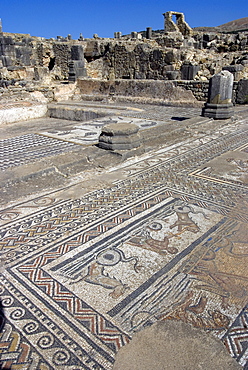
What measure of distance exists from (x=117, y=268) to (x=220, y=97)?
6053mm

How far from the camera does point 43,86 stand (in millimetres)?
10656

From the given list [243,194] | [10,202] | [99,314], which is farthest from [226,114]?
[99,314]

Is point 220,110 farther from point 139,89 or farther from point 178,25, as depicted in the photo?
point 178,25

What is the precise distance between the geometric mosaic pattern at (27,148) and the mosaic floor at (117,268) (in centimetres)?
149

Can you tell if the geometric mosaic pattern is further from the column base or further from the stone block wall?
the stone block wall

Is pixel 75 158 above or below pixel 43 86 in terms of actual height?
below

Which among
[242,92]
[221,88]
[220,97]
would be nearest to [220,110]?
[220,97]

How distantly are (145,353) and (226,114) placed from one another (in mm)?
6658

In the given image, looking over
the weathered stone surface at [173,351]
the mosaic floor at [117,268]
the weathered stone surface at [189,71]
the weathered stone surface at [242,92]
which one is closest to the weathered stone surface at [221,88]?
the weathered stone surface at [242,92]

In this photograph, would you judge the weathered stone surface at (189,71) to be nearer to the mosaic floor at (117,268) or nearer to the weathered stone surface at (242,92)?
the weathered stone surface at (242,92)

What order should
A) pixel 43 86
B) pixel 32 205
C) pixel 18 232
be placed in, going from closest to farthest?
pixel 18 232 → pixel 32 205 → pixel 43 86

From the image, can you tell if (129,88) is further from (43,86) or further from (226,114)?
(226,114)

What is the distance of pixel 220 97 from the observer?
6.99m

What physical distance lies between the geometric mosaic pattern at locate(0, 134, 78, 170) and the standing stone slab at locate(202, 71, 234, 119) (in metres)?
3.76
